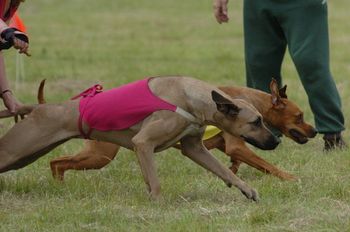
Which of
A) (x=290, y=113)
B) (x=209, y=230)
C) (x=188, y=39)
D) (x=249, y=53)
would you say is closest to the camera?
(x=209, y=230)

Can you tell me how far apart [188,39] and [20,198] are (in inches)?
500

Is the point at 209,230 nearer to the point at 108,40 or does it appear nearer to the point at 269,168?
the point at 269,168

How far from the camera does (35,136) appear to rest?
289 inches

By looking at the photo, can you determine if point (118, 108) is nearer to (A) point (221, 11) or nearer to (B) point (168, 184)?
(B) point (168, 184)

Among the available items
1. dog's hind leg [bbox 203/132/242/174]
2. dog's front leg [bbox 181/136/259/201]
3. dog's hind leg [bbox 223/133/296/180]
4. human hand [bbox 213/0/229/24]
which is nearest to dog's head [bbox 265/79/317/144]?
dog's hind leg [bbox 203/132/242/174]

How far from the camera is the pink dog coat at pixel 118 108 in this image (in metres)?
7.21

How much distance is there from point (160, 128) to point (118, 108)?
429 mm

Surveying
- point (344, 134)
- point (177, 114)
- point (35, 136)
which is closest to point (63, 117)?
point (35, 136)

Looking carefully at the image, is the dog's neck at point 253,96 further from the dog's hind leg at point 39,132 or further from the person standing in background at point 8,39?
the person standing in background at point 8,39

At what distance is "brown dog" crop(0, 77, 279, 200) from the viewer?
7.08 metres

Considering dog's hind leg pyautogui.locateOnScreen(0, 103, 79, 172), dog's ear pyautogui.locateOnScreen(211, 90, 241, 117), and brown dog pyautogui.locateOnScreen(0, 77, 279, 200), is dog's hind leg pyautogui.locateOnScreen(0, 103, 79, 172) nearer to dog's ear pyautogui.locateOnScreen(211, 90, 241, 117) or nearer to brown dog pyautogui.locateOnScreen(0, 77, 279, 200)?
brown dog pyautogui.locateOnScreen(0, 77, 279, 200)

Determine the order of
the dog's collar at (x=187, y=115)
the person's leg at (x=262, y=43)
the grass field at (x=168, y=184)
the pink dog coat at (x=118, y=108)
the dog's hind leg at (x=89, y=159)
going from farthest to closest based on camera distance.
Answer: the person's leg at (x=262, y=43)
the dog's hind leg at (x=89, y=159)
the pink dog coat at (x=118, y=108)
the dog's collar at (x=187, y=115)
the grass field at (x=168, y=184)

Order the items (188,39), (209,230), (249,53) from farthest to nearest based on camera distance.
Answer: (188,39)
(249,53)
(209,230)

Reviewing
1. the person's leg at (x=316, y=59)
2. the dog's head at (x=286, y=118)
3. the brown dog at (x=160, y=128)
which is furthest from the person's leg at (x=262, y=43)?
the brown dog at (x=160, y=128)
